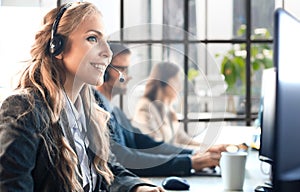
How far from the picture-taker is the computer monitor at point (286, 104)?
1.12 m

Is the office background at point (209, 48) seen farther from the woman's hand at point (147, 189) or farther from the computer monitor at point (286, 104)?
the computer monitor at point (286, 104)

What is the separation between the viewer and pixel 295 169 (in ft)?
3.89

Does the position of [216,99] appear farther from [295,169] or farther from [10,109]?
[295,169]

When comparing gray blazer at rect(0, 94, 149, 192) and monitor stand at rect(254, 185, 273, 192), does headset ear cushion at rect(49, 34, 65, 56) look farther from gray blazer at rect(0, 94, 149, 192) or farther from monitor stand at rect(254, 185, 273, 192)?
monitor stand at rect(254, 185, 273, 192)

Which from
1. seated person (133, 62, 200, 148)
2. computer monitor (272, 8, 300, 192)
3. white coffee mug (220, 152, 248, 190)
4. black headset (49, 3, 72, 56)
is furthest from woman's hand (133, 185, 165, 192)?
computer monitor (272, 8, 300, 192)

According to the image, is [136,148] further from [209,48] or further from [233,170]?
[209,48]

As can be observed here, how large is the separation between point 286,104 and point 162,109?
1.47m

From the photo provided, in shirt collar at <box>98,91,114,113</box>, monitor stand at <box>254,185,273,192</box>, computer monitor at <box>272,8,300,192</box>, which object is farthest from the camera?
shirt collar at <box>98,91,114,113</box>

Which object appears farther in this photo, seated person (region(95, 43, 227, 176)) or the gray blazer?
seated person (region(95, 43, 227, 176))

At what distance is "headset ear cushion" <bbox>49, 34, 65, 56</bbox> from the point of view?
177 centimetres

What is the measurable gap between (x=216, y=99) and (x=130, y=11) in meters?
1.11

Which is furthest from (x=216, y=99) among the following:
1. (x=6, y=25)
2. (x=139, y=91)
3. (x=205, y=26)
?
(x=205, y=26)

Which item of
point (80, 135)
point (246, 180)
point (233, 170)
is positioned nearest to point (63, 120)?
point (80, 135)

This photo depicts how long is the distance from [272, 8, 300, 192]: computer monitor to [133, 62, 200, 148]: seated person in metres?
1.04
